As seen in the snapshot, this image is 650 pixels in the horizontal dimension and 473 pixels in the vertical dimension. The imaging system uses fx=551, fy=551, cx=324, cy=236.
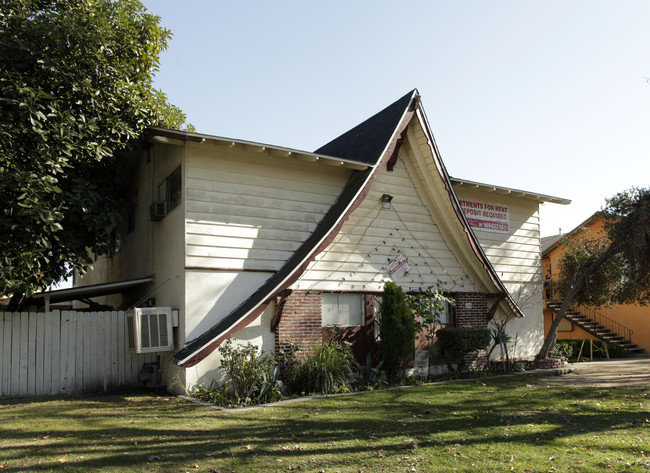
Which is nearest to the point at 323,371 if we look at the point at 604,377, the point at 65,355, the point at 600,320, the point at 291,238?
the point at 291,238

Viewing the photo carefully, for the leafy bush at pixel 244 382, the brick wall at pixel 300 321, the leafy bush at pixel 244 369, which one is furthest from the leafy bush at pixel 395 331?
the leafy bush at pixel 244 369

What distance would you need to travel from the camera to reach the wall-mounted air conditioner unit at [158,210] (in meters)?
12.3

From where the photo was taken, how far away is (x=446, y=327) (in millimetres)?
13875

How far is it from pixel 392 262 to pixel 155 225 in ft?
18.6

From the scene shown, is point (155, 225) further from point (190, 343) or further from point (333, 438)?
point (333, 438)

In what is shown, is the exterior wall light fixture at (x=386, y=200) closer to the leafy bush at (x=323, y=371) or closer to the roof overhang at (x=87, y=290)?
the leafy bush at (x=323, y=371)

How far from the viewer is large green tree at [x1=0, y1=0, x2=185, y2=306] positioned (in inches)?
392

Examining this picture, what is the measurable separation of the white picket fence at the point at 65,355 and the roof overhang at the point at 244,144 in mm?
3987

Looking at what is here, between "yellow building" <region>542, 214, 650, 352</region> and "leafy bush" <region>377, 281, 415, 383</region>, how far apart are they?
43.0 ft

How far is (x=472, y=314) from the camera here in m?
14.2

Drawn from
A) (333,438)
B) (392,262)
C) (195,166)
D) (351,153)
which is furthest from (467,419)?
(351,153)

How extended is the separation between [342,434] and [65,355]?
7.03 metres

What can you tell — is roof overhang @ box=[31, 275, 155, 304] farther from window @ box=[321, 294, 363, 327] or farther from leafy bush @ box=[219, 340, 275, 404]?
window @ box=[321, 294, 363, 327]

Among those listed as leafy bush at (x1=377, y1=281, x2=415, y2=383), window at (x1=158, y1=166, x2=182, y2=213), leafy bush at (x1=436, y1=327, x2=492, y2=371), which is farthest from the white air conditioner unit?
A: leafy bush at (x1=436, y1=327, x2=492, y2=371)
